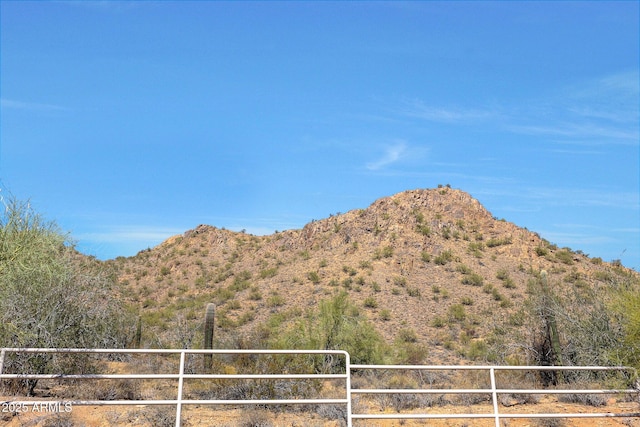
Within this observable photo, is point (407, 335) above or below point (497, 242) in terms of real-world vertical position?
below

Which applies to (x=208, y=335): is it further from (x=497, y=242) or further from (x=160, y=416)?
(x=497, y=242)

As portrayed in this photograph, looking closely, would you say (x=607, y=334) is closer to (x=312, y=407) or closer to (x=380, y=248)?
(x=312, y=407)

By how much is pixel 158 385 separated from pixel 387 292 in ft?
68.8

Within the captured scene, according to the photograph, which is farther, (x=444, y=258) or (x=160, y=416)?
(x=444, y=258)

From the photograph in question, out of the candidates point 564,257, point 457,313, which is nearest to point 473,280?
point 457,313

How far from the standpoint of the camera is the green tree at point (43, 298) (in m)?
13.4

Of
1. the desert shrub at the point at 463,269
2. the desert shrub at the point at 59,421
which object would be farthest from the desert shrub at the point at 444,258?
the desert shrub at the point at 59,421

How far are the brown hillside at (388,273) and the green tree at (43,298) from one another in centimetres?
1227

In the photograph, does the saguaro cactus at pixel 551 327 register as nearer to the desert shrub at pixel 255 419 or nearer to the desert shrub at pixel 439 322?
the desert shrub at pixel 255 419

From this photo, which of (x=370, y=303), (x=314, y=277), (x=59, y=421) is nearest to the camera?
(x=59, y=421)

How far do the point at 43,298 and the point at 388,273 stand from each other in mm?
26079

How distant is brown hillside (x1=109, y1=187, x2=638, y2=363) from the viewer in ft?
106

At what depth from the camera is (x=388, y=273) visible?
37.9 metres

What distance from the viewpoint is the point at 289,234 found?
1973 inches
